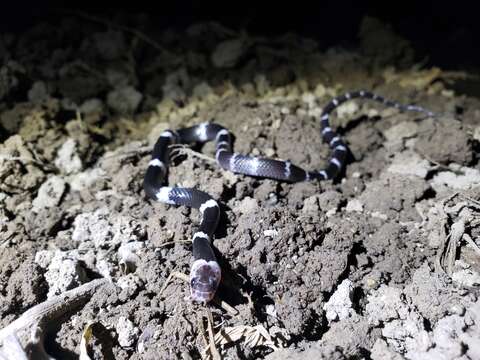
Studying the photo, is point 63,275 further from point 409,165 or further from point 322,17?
point 322,17

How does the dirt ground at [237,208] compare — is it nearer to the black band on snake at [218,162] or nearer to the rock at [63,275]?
the rock at [63,275]

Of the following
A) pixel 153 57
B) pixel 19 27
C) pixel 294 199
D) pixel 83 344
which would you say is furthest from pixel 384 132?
pixel 19 27

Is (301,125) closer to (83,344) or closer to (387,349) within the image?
(387,349)

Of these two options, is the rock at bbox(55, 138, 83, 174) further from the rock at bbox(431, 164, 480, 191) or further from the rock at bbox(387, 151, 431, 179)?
the rock at bbox(431, 164, 480, 191)

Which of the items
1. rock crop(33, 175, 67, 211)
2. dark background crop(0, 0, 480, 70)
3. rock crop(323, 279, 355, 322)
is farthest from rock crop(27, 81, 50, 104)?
rock crop(323, 279, 355, 322)

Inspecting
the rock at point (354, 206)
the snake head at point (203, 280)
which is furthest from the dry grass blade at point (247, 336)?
the rock at point (354, 206)

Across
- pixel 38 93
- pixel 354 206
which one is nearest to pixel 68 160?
pixel 38 93

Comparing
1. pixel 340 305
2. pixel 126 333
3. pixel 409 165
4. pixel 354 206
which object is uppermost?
pixel 409 165
